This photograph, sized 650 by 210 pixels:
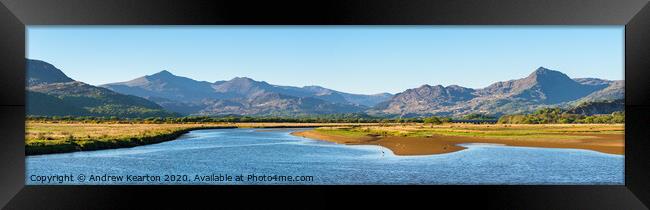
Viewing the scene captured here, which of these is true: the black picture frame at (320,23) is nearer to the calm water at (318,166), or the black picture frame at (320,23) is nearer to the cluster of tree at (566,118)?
the calm water at (318,166)

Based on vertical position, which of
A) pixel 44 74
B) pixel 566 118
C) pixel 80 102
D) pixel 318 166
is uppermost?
pixel 44 74

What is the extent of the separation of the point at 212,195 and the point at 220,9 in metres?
3.19

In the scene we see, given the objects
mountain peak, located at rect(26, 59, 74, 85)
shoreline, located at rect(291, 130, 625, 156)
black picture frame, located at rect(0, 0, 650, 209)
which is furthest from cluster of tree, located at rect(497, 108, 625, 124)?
mountain peak, located at rect(26, 59, 74, 85)

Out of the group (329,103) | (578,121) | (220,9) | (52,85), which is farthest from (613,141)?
(52,85)

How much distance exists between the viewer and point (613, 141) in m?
44.9

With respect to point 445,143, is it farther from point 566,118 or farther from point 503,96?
point 503,96

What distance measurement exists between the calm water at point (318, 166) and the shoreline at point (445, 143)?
→ 1150 millimetres

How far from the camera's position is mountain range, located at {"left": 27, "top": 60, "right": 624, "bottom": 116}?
90.4m

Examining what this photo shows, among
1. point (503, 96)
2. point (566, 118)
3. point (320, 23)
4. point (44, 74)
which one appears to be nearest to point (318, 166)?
point (320, 23)

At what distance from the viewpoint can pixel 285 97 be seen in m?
117

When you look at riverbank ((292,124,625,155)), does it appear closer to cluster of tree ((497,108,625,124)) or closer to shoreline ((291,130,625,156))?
shoreline ((291,130,625,156))

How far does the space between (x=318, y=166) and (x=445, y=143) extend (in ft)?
51.8

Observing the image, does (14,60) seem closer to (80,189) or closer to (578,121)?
(80,189)

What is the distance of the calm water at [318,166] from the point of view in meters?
24.4
